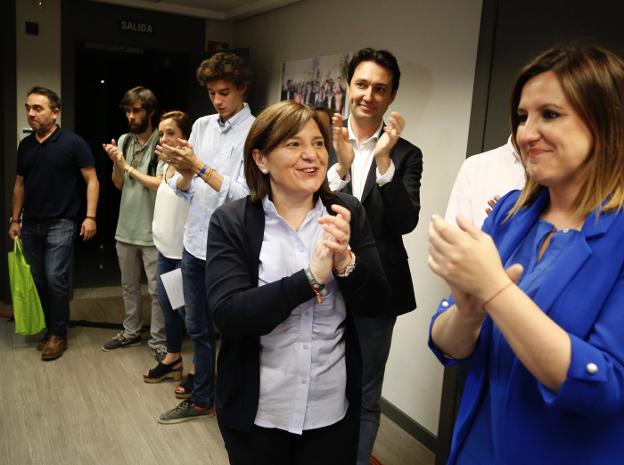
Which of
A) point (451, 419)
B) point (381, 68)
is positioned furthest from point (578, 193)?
point (451, 419)

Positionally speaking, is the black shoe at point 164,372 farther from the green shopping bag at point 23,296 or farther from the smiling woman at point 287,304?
the smiling woman at point 287,304

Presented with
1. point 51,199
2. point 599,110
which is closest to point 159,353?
point 51,199

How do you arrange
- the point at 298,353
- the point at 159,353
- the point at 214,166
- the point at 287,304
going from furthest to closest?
the point at 159,353 < the point at 214,166 < the point at 298,353 < the point at 287,304

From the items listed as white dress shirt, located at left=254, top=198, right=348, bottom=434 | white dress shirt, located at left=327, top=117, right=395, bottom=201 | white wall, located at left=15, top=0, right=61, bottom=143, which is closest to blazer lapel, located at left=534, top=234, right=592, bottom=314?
white dress shirt, located at left=254, top=198, right=348, bottom=434

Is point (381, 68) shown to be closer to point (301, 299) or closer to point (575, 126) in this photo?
point (301, 299)

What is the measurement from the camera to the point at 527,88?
1015 mm

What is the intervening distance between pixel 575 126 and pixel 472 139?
1.67 metres

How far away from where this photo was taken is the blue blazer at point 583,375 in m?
0.84

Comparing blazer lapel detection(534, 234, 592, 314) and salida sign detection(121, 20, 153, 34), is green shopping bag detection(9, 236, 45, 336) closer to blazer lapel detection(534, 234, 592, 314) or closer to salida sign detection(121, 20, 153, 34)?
salida sign detection(121, 20, 153, 34)

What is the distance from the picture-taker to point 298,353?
4.90 feet

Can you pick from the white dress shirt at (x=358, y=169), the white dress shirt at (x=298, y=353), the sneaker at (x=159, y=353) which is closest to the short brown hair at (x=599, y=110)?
the white dress shirt at (x=298, y=353)

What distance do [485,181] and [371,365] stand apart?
833 mm

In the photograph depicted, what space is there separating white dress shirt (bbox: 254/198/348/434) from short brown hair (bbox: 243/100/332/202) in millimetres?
101

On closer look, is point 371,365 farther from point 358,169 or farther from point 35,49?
point 35,49
